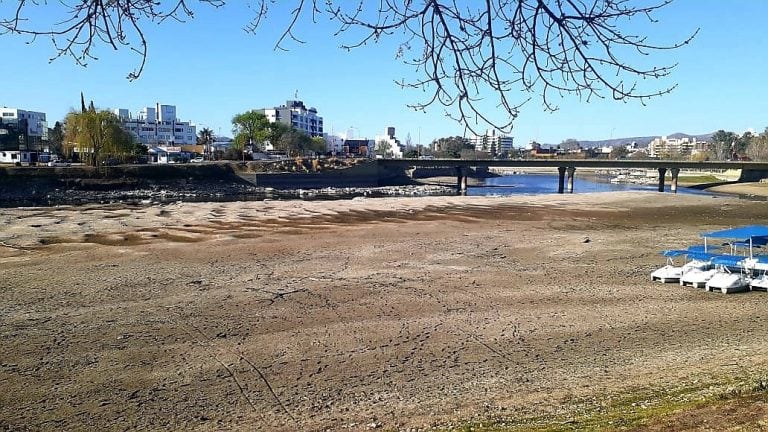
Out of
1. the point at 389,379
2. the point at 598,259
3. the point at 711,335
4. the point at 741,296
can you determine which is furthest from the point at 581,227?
the point at 389,379

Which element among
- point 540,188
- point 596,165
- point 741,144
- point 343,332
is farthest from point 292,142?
point 741,144

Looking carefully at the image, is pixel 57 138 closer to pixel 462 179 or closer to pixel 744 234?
pixel 462 179

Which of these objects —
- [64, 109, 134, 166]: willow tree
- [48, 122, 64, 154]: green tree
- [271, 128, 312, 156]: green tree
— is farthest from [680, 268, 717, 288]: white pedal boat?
[271, 128, 312, 156]: green tree

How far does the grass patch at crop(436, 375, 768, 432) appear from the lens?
648 cm

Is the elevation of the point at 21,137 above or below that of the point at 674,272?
above

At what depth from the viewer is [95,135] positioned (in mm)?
61125

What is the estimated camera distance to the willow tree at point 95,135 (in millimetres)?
60625

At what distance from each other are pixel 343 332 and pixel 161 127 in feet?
432

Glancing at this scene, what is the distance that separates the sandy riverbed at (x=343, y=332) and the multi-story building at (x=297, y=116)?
11068cm

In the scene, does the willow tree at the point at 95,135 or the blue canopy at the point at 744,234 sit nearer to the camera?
the blue canopy at the point at 744,234

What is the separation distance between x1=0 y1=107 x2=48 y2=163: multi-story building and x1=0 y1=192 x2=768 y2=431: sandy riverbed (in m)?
50.4

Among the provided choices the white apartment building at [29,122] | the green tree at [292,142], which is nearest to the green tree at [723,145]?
the green tree at [292,142]

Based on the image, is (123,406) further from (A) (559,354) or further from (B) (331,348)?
(A) (559,354)

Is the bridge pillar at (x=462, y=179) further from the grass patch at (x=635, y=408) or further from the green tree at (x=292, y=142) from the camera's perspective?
the grass patch at (x=635, y=408)
